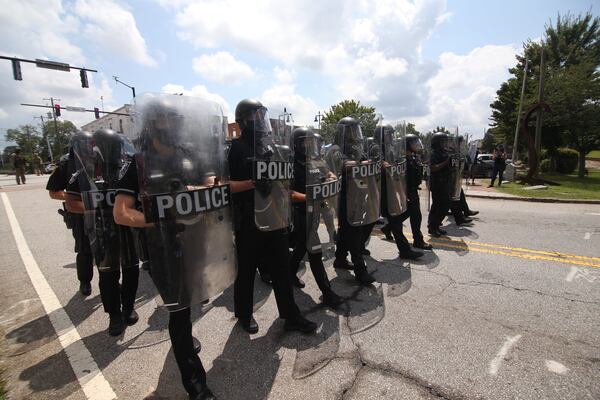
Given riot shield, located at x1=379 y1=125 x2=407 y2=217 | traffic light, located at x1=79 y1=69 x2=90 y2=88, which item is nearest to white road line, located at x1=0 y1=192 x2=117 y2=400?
riot shield, located at x1=379 y1=125 x2=407 y2=217

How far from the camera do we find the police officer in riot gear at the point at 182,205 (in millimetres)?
1878

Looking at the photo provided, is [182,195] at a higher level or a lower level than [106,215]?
higher

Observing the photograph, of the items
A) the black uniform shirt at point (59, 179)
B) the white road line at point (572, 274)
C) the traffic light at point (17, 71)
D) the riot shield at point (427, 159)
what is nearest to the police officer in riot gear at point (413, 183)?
the riot shield at point (427, 159)

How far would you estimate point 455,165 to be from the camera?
6047mm

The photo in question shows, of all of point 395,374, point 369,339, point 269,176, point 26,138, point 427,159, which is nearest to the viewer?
point 395,374

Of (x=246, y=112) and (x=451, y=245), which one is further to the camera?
(x=451, y=245)

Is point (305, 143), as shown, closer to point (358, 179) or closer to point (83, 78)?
point (358, 179)

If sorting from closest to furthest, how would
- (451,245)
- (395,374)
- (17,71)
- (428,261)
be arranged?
(395,374), (428,261), (451,245), (17,71)

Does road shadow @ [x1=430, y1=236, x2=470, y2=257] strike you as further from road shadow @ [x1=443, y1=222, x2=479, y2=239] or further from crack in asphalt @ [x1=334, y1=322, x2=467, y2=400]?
crack in asphalt @ [x1=334, y1=322, x2=467, y2=400]

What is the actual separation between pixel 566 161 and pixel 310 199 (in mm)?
25928

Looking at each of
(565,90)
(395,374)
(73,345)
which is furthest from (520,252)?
(565,90)

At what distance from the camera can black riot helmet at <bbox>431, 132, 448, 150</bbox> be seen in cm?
591

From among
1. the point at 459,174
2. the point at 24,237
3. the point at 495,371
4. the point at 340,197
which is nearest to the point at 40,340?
the point at 340,197

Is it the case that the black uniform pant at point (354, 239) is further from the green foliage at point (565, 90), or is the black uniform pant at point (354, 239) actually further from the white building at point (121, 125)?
the green foliage at point (565, 90)
